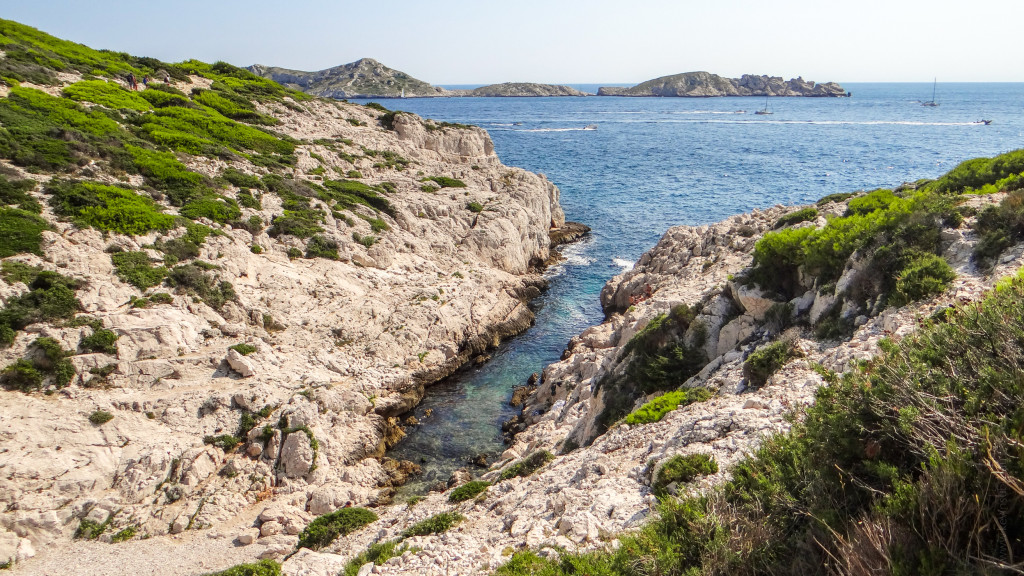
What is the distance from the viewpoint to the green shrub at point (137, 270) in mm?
21828

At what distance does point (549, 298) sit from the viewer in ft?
121

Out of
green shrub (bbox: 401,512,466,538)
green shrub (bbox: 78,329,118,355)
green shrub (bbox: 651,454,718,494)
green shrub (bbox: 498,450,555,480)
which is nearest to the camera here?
green shrub (bbox: 651,454,718,494)

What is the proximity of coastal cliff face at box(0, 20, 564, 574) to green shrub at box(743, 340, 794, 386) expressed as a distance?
42.4ft

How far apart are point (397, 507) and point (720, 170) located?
234ft

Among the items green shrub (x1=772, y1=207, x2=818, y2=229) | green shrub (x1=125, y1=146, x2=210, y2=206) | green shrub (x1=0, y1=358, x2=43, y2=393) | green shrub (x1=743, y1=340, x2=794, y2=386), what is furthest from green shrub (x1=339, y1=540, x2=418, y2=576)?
green shrub (x1=772, y1=207, x2=818, y2=229)

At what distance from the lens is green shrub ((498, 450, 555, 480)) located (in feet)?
49.0

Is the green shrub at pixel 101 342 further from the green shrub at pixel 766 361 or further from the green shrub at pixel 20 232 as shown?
the green shrub at pixel 766 361

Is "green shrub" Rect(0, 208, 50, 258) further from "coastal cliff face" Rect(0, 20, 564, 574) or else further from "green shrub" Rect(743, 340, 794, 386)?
"green shrub" Rect(743, 340, 794, 386)

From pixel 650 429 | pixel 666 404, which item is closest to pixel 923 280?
pixel 666 404

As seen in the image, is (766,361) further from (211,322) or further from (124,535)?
(211,322)

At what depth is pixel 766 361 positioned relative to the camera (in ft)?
42.1

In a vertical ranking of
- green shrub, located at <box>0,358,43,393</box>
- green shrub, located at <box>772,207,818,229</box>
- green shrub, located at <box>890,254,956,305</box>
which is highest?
green shrub, located at <box>890,254,956,305</box>

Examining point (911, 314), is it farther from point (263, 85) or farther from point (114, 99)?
point (263, 85)

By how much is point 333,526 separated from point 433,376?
1172 centimetres
